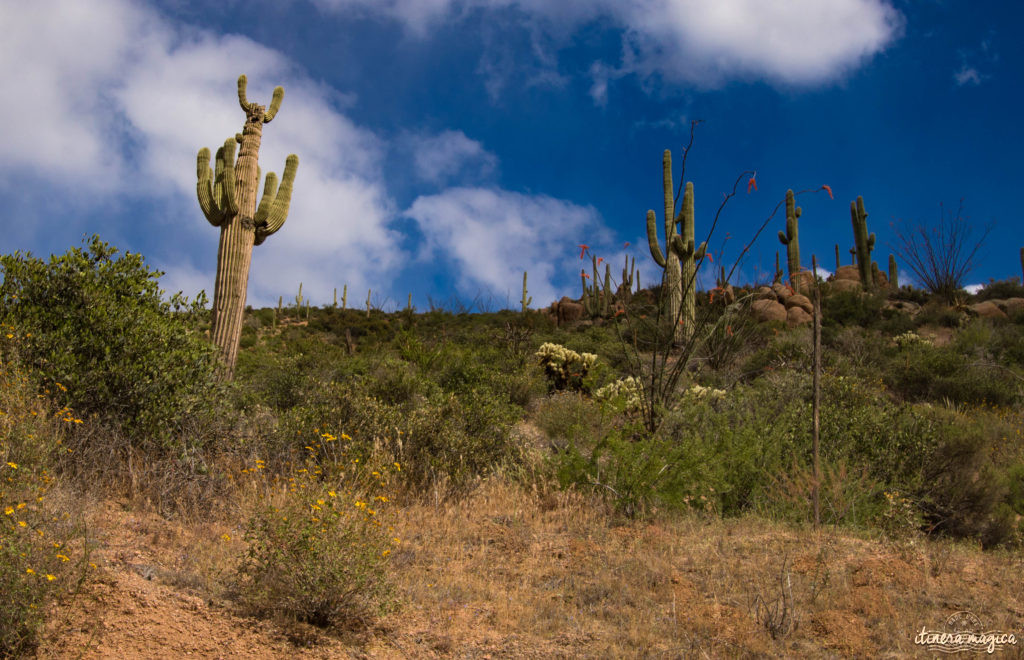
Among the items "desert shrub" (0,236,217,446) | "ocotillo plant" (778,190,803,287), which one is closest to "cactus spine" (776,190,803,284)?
"ocotillo plant" (778,190,803,287)

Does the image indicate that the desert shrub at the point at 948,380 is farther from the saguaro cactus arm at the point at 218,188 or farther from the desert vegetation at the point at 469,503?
the saguaro cactus arm at the point at 218,188

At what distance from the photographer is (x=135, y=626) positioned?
149 inches

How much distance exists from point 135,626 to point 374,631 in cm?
134

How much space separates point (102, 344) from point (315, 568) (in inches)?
151

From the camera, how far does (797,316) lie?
24844mm

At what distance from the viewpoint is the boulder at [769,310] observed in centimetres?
2446

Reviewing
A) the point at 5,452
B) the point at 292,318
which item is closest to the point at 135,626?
the point at 5,452

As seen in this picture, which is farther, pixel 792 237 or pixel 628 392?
pixel 792 237

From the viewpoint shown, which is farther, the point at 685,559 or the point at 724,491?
the point at 724,491

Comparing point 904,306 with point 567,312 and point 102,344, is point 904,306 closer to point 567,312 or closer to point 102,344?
point 567,312

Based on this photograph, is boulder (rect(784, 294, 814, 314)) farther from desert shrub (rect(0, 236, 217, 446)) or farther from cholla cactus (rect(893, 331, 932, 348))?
desert shrub (rect(0, 236, 217, 446))

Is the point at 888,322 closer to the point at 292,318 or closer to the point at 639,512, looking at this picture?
the point at 639,512

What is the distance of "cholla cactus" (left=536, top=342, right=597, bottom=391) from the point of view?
14414mm


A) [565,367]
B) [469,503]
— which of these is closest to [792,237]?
[565,367]
